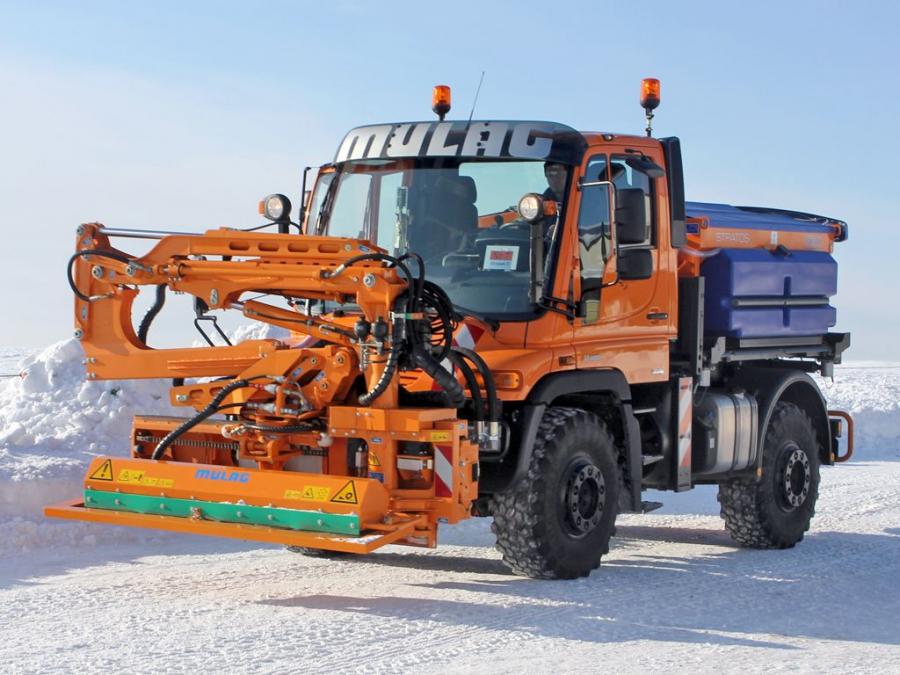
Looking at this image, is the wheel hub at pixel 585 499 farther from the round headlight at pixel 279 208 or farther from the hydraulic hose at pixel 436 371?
the round headlight at pixel 279 208

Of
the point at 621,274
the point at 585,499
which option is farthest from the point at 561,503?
the point at 621,274

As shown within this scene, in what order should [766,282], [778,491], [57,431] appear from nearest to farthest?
[766,282] < [778,491] < [57,431]

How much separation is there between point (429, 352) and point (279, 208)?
221cm

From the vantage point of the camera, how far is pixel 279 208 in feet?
31.5

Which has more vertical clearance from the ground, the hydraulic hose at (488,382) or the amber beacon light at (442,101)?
the amber beacon light at (442,101)

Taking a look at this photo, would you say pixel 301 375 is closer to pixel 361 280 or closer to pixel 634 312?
pixel 361 280

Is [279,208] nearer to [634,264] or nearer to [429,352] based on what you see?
[429,352]

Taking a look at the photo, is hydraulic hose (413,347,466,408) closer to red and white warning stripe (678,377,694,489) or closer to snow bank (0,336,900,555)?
red and white warning stripe (678,377,694,489)

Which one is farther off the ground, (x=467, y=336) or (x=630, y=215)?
(x=630, y=215)

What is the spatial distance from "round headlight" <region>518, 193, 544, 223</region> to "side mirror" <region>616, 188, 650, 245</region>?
0.63m

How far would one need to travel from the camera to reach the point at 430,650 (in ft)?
22.3

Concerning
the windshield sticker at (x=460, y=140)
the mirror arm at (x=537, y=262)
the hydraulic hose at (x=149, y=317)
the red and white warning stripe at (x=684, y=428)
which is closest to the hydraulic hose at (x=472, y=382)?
the mirror arm at (x=537, y=262)

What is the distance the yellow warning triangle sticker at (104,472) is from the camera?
8.50 m

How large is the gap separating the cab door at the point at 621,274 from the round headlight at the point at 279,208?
6.78 ft
